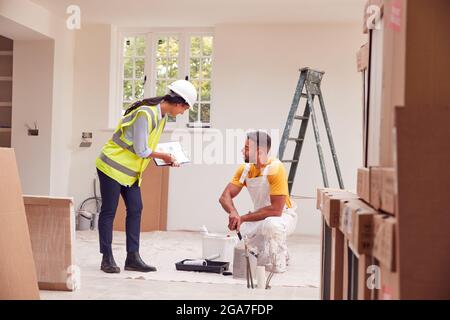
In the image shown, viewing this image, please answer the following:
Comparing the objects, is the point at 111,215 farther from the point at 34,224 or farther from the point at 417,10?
the point at 417,10

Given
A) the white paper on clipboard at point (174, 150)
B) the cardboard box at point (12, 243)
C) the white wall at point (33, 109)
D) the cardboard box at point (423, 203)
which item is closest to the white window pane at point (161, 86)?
the white wall at point (33, 109)

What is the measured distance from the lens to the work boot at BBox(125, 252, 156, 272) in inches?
184

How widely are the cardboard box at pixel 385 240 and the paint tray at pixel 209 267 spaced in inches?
131

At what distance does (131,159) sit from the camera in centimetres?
462

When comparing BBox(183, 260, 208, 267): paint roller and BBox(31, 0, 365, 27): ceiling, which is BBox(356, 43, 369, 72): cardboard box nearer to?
BBox(183, 260, 208, 267): paint roller

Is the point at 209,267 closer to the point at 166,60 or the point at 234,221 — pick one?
the point at 234,221

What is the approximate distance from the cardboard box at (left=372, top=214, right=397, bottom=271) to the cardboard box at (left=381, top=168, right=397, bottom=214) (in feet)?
0.08

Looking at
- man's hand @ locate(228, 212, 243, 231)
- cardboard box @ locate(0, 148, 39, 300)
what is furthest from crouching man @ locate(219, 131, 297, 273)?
cardboard box @ locate(0, 148, 39, 300)

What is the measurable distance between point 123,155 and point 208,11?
288 centimetres

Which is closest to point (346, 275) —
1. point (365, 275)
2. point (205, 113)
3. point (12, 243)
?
point (365, 275)

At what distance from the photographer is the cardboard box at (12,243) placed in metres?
2.67

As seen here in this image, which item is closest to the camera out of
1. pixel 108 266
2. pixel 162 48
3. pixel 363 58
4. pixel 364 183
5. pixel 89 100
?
pixel 364 183

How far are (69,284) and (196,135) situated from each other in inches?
156

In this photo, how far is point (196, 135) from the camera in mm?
7625
